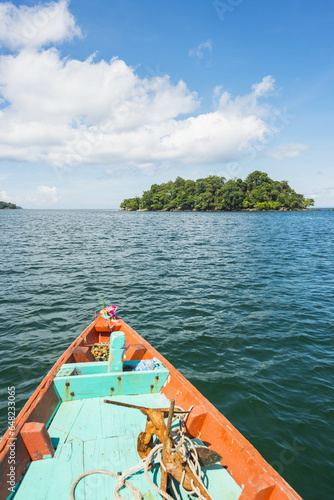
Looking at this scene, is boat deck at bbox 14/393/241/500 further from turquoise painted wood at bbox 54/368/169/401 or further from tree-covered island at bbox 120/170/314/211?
tree-covered island at bbox 120/170/314/211

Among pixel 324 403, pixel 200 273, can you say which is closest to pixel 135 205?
pixel 200 273

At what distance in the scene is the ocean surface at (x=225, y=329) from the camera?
6199 mm

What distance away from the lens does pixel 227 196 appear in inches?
4931

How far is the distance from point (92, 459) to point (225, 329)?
25.3 feet

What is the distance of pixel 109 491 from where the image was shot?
11.4ft

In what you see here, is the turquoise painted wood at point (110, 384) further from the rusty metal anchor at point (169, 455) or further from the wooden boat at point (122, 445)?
the rusty metal anchor at point (169, 455)

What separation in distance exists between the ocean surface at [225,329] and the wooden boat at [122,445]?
2.24 meters

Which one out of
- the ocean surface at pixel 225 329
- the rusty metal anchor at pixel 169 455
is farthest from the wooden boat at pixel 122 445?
the ocean surface at pixel 225 329

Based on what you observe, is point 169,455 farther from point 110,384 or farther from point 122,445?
point 110,384

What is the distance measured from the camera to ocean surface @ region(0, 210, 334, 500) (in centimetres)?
620

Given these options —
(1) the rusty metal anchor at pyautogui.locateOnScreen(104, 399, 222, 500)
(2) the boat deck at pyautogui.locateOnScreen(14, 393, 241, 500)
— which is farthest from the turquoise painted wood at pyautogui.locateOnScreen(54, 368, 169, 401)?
(1) the rusty metal anchor at pyautogui.locateOnScreen(104, 399, 222, 500)

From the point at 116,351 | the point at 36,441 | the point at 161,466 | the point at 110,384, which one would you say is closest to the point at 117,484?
the point at 161,466

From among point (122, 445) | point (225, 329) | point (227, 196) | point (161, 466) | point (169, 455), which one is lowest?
point (225, 329)

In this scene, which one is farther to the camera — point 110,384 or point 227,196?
point 227,196
